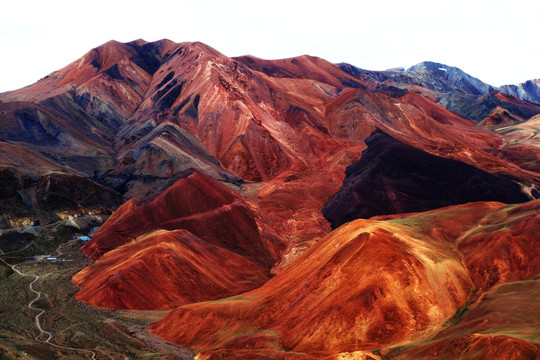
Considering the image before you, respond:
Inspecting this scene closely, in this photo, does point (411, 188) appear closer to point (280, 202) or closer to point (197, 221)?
point (280, 202)

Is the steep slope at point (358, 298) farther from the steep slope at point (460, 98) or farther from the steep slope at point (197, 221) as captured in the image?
the steep slope at point (460, 98)

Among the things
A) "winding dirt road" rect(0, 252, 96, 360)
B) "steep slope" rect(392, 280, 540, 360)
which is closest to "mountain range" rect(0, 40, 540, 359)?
"steep slope" rect(392, 280, 540, 360)

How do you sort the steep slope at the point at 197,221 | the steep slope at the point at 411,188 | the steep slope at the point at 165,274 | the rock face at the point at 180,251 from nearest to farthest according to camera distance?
1. the steep slope at the point at 165,274
2. the rock face at the point at 180,251
3. the steep slope at the point at 197,221
4. the steep slope at the point at 411,188

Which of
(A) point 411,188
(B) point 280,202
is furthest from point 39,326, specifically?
(A) point 411,188

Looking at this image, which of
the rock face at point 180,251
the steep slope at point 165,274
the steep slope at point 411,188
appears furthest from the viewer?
the steep slope at point 411,188

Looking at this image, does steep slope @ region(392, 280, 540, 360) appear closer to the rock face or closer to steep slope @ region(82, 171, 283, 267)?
the rock face

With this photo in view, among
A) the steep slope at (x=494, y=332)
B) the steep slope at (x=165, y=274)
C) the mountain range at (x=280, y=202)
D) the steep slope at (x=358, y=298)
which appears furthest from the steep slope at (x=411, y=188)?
the steep slope at (x=494, y=332)
